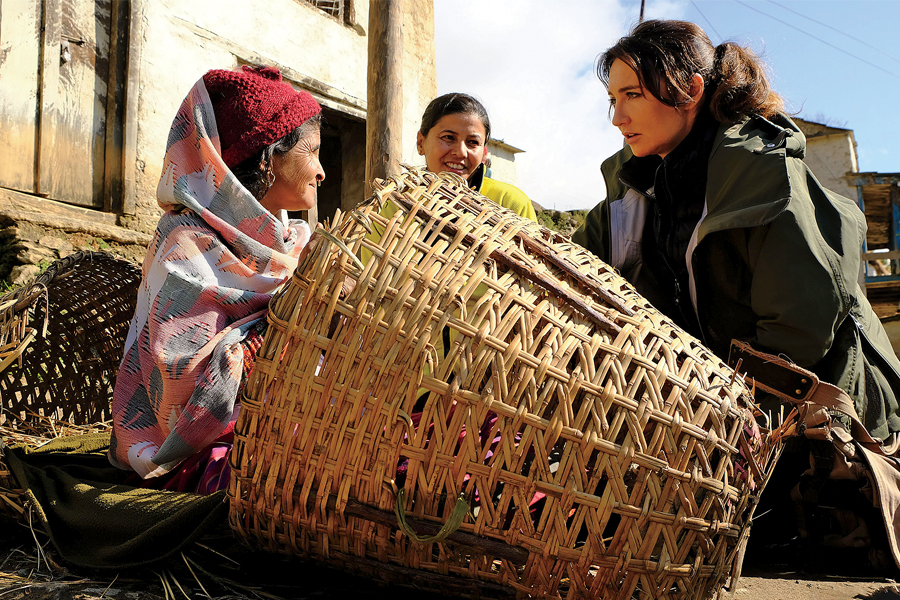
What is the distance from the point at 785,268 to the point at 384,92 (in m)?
2.49

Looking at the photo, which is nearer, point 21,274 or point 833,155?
point 21,274

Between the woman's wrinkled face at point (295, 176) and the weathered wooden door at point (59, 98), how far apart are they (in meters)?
3.60

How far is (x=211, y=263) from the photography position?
175 cm

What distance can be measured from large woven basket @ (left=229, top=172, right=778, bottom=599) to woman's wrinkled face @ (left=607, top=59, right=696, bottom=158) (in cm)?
112

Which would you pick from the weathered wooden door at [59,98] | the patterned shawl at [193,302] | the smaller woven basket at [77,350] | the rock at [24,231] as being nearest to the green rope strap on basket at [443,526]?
the patterned shawl at [193,302]

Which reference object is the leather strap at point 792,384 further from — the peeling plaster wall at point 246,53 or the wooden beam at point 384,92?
the peeling plaster wall at point 246,53

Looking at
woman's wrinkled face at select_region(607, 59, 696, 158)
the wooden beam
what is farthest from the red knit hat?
the wooden beam

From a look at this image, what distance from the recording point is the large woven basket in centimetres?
110

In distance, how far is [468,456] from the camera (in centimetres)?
110

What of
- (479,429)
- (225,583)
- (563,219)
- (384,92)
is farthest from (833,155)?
(225,583)

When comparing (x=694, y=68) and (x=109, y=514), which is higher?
A: (x=694, y=68)

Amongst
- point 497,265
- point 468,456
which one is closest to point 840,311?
point 497,265

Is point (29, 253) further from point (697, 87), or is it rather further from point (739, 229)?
point (739, 229)

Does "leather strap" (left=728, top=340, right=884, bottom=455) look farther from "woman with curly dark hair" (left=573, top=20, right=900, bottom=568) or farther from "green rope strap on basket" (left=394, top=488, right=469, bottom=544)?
"green rope strap on basket" (left=394, top=488, right=469, bottom=544)
